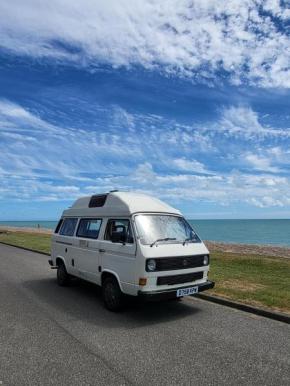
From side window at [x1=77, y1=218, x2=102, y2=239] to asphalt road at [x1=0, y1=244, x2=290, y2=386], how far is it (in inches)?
64.4

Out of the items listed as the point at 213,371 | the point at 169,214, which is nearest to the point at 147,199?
the point at 169,214

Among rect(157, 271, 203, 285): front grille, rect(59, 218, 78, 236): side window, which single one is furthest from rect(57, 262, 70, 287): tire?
rect(157, 271, 203, 285): front grille

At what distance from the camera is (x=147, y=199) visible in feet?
25.5

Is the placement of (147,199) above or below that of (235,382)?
above

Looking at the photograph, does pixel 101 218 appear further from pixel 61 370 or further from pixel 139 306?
pixel 61 370

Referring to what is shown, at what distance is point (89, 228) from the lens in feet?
27.1

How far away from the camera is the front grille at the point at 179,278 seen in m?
6.24

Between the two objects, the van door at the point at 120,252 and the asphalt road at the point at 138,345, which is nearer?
the asphalt road at the point at 138,345

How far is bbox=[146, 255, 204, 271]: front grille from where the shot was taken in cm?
621

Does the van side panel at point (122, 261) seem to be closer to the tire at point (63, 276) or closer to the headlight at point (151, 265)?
the headlight at point (151, 265)

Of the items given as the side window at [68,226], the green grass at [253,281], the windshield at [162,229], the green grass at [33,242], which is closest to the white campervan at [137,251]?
the windshield at [162,229]

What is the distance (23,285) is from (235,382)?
740 cm

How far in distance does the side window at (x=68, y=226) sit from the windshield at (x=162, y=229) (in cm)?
299

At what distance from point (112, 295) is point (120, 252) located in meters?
0.99
